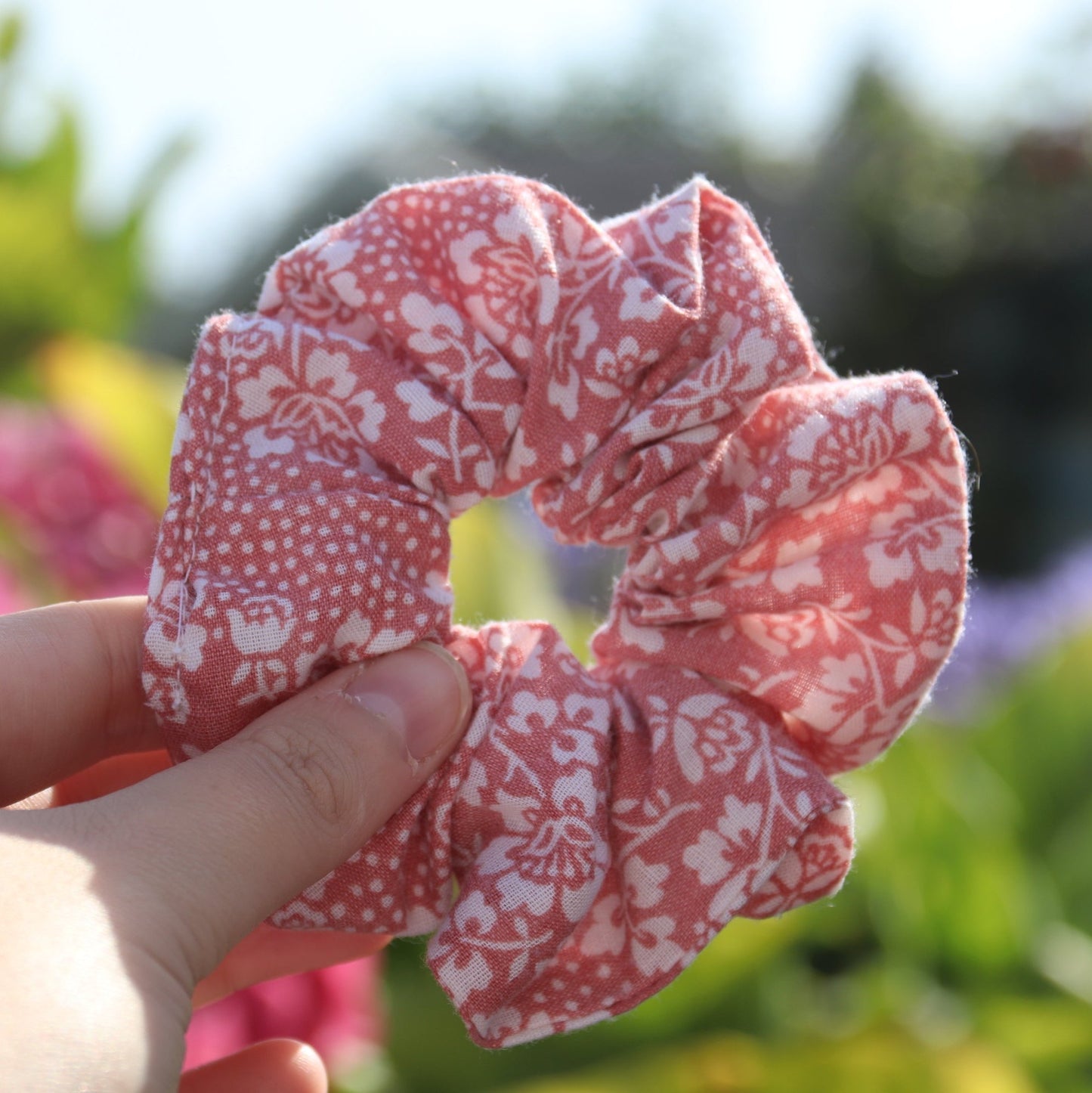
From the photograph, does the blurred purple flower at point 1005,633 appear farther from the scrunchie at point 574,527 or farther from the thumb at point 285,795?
the thumb at point 285,795

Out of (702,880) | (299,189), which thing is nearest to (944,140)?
(299,189)

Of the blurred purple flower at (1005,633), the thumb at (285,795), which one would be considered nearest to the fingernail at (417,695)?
the thumb at (285,795)

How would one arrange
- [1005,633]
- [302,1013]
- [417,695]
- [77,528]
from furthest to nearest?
[1005,633] < [77,528] < [302,1013] < [417,695]

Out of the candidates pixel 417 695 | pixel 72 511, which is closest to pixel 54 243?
pixel 72 511

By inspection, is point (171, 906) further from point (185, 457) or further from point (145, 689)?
point (185, 457)

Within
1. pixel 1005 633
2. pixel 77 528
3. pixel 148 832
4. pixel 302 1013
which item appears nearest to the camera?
pixel 148 832

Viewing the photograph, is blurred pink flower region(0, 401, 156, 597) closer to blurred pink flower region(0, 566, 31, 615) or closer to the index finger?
blurred pink flower region(0, 566, 31, 615)

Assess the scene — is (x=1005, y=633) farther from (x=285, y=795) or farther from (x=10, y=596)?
(x=285, y=795)

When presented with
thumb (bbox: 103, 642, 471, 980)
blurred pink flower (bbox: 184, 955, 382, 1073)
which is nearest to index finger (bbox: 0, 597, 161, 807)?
thumb (bbox: 103, 642, 471, 980)
